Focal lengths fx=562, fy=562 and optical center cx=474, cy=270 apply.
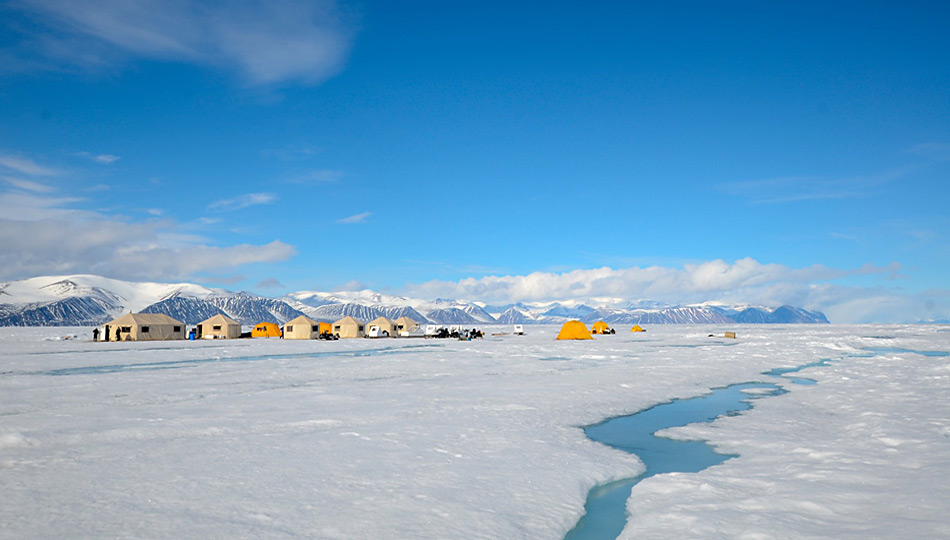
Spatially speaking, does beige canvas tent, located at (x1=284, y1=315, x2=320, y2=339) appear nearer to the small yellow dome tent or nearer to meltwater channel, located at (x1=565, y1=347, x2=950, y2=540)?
the small yellow dome tent

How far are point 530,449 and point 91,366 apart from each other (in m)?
28.0

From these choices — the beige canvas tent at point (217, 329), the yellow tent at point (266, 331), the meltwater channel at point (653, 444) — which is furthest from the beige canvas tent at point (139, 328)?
the meltwater channel at point (653, 444)


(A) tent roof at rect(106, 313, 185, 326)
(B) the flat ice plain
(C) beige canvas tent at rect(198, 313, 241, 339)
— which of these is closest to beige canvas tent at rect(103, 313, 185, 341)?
(A) tent roof at rect(106, 313, 185, 326)

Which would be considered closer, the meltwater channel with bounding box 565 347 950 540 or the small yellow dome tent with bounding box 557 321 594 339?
the meltwater channel with bounding box 565 347 950 540

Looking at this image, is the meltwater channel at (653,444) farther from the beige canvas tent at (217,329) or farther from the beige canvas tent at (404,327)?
the beige canvas tent at (217,329)

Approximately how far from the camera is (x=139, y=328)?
202 ft

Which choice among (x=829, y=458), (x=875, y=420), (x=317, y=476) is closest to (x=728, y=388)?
(x=875, y=420)

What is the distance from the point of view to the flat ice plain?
628cm

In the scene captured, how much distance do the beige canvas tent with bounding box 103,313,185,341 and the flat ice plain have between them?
1902 inches

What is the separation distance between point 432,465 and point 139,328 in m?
64.1

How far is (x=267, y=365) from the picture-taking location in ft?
96.1

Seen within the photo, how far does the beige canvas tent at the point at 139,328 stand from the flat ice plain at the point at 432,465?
1902 inches

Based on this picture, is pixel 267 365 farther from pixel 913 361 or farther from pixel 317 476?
pixel 913 361

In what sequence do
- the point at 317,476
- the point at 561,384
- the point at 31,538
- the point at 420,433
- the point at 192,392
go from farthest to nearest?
the point at 561,384 < the point at 192,392 < the point at 420,433 < the point at 317,476 < the point at 31,538
